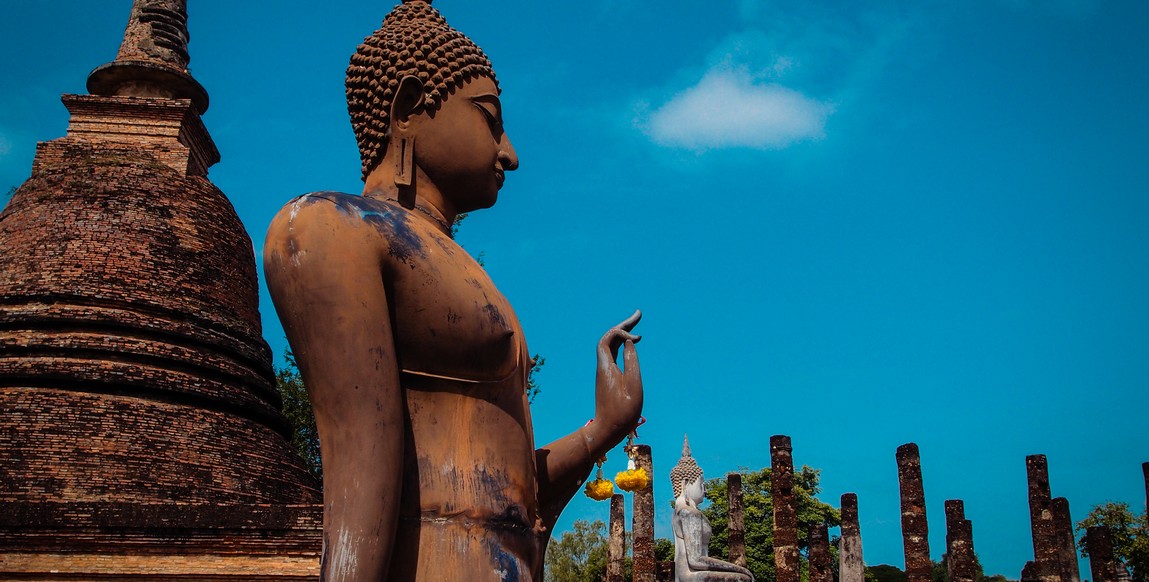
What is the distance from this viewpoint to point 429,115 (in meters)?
3.26

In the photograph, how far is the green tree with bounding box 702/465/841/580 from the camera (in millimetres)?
40656

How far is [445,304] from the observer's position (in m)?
2.91

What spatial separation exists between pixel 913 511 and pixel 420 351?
22.2m

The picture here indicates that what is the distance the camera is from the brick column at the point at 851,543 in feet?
85.4

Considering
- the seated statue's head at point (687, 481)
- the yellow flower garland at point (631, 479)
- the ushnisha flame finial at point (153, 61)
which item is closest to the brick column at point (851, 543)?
the seated statue's head at point (687, 481)

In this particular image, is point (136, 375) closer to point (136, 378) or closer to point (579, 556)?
point (136, 378)

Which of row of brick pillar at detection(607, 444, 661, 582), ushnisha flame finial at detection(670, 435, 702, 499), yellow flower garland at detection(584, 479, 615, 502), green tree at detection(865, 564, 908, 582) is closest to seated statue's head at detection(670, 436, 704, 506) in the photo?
ushnisha flame finial at detection(670, 435, 702, 499)

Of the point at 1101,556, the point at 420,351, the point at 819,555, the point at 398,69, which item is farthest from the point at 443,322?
the point at 1101,556

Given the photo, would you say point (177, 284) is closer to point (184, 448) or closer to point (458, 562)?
point (184, 448)

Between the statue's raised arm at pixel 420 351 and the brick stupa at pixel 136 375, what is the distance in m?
6.68

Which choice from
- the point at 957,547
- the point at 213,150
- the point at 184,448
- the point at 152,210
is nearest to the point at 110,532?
the point at 184,448

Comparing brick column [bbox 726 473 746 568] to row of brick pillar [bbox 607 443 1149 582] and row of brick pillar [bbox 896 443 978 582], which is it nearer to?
row of brick pillar [bbox 607 443 1149 582]

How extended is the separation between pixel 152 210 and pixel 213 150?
8.41 ft

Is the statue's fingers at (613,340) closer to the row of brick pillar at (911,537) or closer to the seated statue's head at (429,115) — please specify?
the seated statue's head at (429,115)
